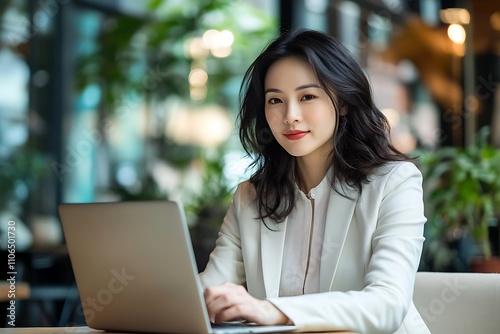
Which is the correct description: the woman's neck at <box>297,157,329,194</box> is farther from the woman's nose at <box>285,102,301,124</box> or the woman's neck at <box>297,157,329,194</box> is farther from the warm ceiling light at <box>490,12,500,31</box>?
the warm ceiling light at <box>490,12,500,31</box>

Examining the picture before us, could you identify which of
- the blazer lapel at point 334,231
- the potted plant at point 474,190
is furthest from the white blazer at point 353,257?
the potted plant at point 474,190

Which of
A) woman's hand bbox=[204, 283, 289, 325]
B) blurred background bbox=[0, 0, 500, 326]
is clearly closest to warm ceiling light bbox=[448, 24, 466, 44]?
blurred background bbox=[0, 0, 500, 326]

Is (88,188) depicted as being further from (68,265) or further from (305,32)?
(305,32)

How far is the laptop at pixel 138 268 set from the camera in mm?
1587

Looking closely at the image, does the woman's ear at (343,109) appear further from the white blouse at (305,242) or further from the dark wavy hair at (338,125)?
the white blouse at (305,242)

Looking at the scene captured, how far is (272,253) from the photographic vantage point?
223 cm

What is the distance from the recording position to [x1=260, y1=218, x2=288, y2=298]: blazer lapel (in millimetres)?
2184

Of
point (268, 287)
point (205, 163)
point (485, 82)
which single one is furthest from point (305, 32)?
point (205, 163)

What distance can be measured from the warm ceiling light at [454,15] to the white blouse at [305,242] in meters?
4.67

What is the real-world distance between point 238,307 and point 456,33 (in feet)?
17.7

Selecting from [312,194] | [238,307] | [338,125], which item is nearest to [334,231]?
[312,194]

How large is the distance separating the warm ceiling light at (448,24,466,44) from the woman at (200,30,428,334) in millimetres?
4509

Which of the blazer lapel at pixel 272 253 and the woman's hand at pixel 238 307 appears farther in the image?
the blazer lapel at pixel 272 253

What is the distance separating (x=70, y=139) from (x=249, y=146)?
4325mm
